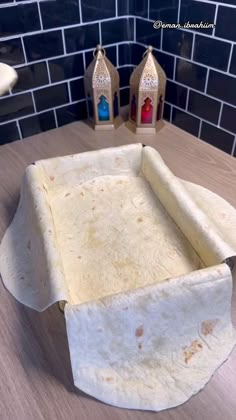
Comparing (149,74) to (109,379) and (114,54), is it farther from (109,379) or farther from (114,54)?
(109,379)

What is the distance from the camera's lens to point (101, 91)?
3.08 feet

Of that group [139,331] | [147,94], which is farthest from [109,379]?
[147,94]

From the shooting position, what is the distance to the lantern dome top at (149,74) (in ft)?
2.91

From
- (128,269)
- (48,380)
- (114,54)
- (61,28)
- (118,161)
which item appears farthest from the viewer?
(114,54)

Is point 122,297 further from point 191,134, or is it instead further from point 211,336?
point 191,134

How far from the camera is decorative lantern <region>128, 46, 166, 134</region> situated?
2.93ft

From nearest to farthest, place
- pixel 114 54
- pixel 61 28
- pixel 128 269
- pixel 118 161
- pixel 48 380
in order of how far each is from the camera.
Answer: pixel 48 380
pixel 128 269
pixel 118 161
pixel 61 28
pixel 114 54

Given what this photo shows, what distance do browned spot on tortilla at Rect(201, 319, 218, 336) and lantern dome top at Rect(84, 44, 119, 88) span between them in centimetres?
66

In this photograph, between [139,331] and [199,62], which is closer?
[139,331]

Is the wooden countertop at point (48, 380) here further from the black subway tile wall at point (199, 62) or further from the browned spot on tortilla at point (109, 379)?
the black subway tile wall at point (199, 62)

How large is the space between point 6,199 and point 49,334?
0.37 metres

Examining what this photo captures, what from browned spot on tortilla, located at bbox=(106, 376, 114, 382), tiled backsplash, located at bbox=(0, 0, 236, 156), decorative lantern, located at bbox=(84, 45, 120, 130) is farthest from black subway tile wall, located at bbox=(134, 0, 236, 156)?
browned spot on tortilla, located at bbox=(106, 376, 114, 382)

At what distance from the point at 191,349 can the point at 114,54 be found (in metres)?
0.87

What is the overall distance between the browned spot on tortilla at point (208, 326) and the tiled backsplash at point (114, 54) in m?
0.51
